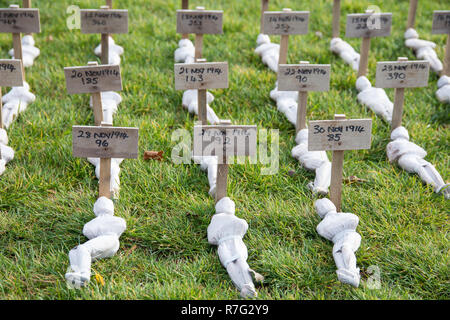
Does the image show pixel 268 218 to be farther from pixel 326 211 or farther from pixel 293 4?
pixel 293 4

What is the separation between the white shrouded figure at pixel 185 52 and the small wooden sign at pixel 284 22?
2.04 feet

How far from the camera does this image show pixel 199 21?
3684 mm

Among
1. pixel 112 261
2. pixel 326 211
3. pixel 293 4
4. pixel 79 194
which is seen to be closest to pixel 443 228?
pixel 326 211

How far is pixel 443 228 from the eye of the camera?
101 inches

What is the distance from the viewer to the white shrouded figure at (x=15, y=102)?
3288 millimetres

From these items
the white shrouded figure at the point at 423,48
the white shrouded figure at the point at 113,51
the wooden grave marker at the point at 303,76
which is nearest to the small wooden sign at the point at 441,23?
the white shrouded figure at the point at 423,48

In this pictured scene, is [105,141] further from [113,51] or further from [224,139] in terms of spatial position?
[113,51]

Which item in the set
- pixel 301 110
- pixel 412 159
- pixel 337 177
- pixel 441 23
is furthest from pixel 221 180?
pixel 441 23

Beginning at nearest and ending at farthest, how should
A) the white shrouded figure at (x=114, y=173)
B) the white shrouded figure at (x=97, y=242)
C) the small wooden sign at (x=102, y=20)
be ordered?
the white shrouded figure at (x=97, y=242)
the white shrouded figure at (x=114, y=173)
the small wooden sign at (x=102, y=20)

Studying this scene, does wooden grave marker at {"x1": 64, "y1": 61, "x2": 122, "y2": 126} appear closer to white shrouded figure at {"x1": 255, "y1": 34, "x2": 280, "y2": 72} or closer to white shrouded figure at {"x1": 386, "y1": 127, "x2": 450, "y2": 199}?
white shrouded figure at {"x1": 255, "y1": 34, "x2": 280, "y2": 72}

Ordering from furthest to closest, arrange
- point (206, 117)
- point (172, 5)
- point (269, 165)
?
1. point (172, 5)
2. point (206, 117)
3. point (269, 165)

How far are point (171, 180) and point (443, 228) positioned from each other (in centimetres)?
141

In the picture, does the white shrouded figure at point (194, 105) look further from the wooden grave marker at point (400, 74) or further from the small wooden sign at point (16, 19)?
the small wooden sign at point (16, 19)

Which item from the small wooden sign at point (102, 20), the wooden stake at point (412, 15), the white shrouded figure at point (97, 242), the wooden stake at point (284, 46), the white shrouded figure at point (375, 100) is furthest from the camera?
the wooden stake at point (412, 15)
